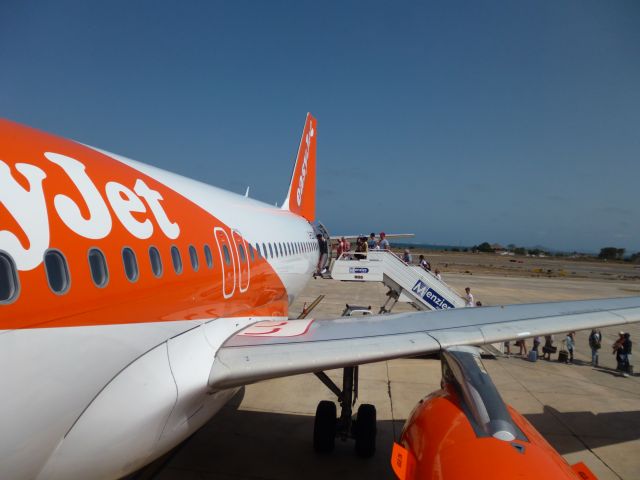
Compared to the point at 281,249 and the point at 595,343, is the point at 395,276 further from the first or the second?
the point at 595,343

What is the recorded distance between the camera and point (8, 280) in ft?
8.47

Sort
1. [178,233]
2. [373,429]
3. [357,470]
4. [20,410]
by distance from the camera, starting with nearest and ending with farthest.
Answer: [20,410], [178,233], [357,470], [373,429]

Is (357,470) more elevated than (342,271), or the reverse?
(342,271)

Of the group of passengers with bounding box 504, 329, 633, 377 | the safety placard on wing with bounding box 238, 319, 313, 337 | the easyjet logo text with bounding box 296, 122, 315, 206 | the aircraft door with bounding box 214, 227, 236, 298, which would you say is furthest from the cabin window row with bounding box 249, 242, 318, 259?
the group of passengers with bounding box 504, 329, 633, 377

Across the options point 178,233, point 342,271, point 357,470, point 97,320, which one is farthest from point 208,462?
point 342,271

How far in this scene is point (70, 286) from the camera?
2.98 metres

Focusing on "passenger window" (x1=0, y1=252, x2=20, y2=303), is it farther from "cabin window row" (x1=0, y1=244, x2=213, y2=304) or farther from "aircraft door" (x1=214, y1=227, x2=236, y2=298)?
"aircraft door" (x1=214, y1=227, x2=236, y2=298)

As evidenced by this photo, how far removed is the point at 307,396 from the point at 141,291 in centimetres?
644

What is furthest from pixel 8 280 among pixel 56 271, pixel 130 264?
pixel 130 264

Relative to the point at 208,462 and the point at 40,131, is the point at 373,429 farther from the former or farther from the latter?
the point at 40,131

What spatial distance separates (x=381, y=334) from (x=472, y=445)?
1.69m

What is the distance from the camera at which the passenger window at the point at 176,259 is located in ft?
14.4

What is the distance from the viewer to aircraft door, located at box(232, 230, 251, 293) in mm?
6285

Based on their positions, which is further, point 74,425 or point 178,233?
point 178,233
